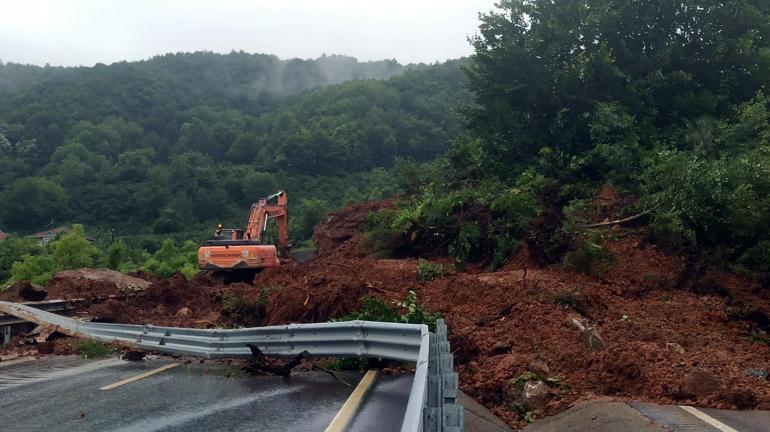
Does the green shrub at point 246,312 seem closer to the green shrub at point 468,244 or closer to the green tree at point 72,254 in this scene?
the green shrub at point 468,244

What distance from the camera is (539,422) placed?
726 cm

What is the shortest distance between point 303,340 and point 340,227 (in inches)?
665

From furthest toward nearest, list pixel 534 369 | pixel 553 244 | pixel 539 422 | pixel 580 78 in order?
pixel 580 78 < pixel 553 244 < pixel 534 369 < pixel 539 422

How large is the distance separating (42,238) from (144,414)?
79393 mm

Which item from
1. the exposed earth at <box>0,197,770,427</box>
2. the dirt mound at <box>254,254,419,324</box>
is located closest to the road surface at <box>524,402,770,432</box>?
the exposed earth at <box>0,197,770,427</box>

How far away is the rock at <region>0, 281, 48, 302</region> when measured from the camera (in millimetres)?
17562

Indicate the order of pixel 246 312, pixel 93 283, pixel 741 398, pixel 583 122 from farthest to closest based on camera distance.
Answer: pixel 93 283
pixel 583 122
pixel 246 312
pixel 741 398

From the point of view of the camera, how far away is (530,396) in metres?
7.58

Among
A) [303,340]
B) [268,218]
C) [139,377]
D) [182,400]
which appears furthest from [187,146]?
[182,400]

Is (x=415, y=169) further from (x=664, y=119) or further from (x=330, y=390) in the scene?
(x=330, y=390)

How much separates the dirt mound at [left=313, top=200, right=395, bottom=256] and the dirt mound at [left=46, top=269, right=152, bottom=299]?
6200 millimetres

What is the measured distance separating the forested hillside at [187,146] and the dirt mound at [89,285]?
1773 inches

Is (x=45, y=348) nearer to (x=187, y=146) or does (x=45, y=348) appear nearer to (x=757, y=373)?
(x=757, y=373)

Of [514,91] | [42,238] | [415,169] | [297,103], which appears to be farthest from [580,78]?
[297,103]
